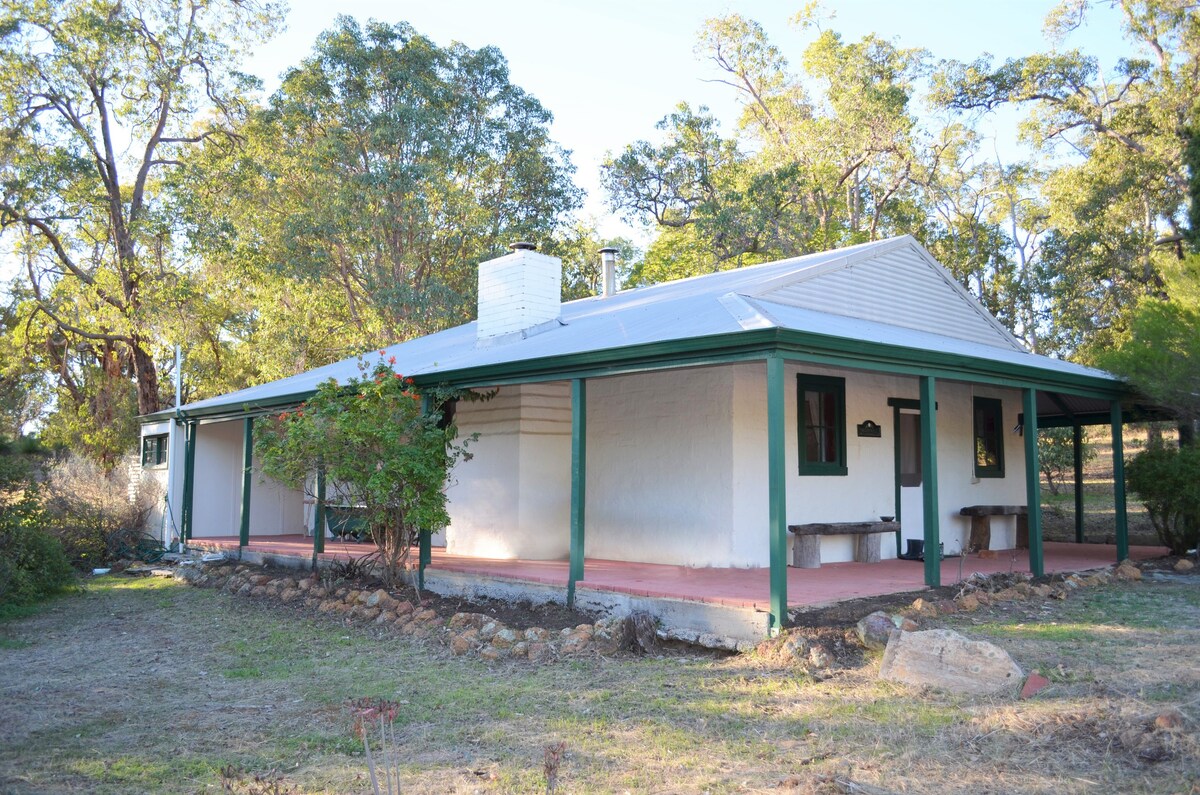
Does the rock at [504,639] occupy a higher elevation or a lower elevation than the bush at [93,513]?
lower

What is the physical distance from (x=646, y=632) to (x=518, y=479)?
12.9 ft

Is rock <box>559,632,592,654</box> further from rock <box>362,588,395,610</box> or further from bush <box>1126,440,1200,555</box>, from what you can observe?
bush <box>1126,440,1200,555</box>

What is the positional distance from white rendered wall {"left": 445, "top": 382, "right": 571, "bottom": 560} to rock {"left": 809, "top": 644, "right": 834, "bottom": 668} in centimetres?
513

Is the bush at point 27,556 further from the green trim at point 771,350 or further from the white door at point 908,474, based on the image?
the white door at point 908,474

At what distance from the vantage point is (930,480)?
8188 millimetres

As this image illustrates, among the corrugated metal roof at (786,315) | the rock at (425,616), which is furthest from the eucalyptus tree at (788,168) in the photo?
the rock at (425,616)

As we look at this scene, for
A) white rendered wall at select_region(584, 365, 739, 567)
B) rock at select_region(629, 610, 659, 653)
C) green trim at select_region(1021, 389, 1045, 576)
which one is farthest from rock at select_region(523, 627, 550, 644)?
green trim at select_region(1021, 389, 1045, 576)

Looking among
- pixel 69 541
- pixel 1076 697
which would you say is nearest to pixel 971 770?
pixel 1076 697

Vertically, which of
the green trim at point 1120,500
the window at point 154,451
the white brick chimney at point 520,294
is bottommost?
the green trim at point 1120,500

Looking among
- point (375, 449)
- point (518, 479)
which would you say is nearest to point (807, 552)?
point (518, 479)

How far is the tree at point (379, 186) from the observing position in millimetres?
21812

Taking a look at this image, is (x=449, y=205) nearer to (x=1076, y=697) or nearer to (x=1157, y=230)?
(x=1157, y=230)

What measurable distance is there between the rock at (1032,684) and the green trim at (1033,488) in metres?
4.19

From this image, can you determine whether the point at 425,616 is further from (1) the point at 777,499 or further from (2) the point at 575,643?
(1) the point at 777,499
